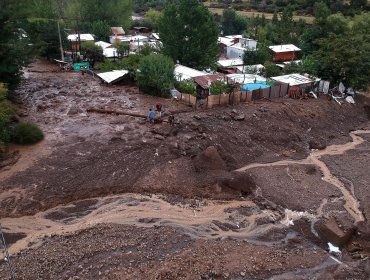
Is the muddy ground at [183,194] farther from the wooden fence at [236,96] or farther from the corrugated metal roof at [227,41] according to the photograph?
the corrugated metal roof at [227,41]

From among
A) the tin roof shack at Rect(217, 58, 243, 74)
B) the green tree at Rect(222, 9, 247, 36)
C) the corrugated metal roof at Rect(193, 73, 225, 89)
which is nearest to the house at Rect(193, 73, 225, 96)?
the corrugated metal roof at Rect(193, 73, 225, 89)

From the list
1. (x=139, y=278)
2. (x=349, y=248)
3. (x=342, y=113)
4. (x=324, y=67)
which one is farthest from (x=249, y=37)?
(x=139, y=278)

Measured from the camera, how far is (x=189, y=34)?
128 ft

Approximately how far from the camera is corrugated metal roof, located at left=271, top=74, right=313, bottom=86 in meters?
37.1

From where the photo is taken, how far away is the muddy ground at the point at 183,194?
1739 cm

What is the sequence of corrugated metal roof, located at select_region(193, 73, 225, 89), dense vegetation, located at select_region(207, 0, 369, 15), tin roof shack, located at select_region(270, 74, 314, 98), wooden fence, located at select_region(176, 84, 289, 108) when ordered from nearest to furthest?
wooden fence, located at select_region(176, 84, 289, 108) < corrugated metal roof, located at select_region(193, 73, 225, 89) < tin roof shack, located at select_region(270, 74, 314, 98) < dense vegetation, located at select_region(207, 0, 369, 15)

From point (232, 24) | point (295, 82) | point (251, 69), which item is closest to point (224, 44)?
point (251, 69)

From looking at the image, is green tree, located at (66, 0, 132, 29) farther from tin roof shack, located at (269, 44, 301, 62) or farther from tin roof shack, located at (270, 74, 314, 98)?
tin roof shack, located at (270, 74, 314, 98)

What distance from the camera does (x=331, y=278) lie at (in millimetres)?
17000

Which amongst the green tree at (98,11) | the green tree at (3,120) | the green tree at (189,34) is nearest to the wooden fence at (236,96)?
the green tree at (189,34)

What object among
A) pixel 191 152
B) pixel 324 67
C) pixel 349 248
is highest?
pixel 324 67

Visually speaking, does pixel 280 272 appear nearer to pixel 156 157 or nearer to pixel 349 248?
pixel 349 248

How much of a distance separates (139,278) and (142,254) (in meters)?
1.60

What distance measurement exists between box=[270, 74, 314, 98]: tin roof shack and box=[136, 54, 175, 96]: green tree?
11113 millimetres
